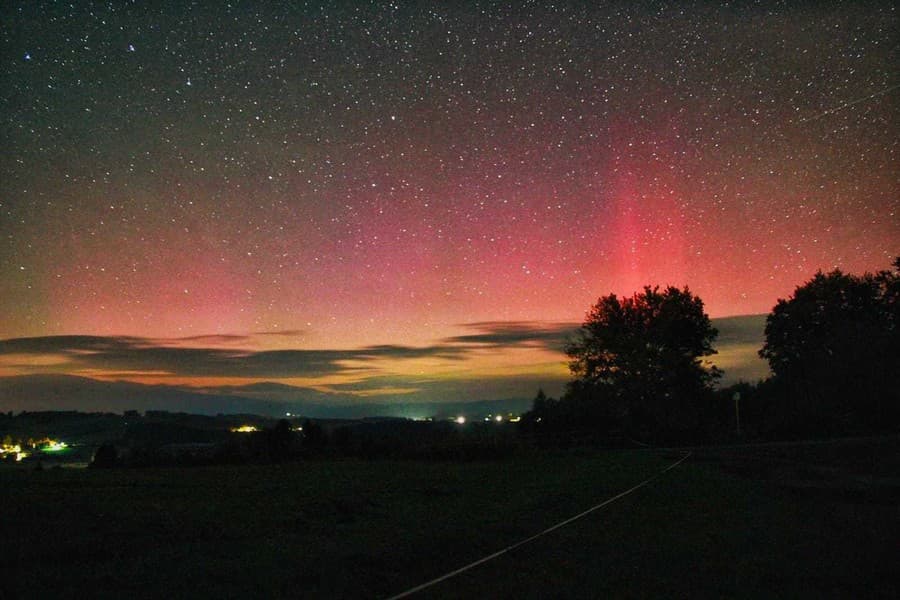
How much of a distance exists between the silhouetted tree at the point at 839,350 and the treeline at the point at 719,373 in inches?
3.8

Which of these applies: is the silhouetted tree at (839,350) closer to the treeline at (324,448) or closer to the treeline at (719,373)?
the treeline at (719,373)

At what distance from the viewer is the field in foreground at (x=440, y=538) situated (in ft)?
26.5

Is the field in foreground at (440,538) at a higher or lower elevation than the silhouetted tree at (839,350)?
lower

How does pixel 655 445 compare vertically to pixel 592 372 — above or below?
below

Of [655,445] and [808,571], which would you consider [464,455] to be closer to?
[655,445]

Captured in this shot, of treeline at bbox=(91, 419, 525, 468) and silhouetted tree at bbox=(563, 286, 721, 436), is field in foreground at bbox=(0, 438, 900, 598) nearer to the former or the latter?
treeline at bbox=(91, 419, 525, 468)

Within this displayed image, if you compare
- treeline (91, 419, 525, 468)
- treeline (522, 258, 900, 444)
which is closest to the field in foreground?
treeline (91, 419, 525, 468)


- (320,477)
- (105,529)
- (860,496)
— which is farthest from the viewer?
(320,477)

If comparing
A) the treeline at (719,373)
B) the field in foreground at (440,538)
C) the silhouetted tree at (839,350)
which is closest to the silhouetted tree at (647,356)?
the treeline at (719,373)

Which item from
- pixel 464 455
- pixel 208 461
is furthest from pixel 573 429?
pixel 208 461

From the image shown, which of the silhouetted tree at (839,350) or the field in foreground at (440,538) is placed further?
the silhouetted tree at (839,350)

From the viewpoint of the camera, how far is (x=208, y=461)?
35.2m

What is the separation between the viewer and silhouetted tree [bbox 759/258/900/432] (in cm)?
5309

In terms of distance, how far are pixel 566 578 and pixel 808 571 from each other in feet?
10.7
